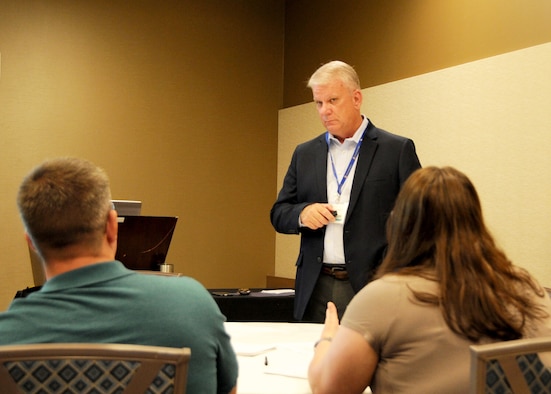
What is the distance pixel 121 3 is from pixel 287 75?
1.68m

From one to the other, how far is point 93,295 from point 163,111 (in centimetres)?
488

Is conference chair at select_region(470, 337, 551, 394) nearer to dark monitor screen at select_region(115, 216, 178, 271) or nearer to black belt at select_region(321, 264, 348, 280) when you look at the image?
black belt at select_region(321, 264, 348, 280)

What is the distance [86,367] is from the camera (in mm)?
1131

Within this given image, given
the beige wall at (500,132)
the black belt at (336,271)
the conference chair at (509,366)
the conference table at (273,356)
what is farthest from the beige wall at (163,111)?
the conference chair at (509,366)

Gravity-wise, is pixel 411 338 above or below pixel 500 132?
below

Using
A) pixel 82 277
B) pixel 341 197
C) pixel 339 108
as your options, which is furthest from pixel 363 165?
pixel 82 277

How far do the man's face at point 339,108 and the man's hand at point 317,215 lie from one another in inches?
16.1

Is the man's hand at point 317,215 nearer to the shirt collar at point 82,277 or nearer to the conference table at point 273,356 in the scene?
the conference table at point 273,356

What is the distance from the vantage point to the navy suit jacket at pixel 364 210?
119 inches

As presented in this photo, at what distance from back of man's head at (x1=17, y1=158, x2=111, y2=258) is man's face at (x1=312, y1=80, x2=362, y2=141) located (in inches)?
76.5

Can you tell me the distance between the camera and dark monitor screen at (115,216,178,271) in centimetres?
287

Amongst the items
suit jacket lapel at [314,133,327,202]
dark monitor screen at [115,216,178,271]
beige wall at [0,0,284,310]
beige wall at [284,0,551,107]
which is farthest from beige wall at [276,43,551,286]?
Result: dark monitor screen at [115,216,178,271]

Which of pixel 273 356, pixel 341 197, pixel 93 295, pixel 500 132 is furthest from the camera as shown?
pixel 500 132

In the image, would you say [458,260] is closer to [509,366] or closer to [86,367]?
[509,366]
